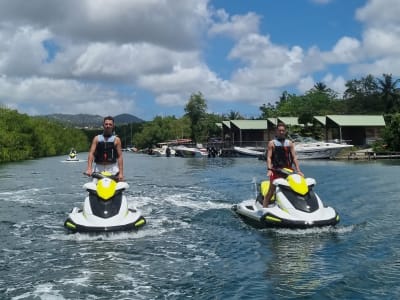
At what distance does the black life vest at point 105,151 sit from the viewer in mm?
11164

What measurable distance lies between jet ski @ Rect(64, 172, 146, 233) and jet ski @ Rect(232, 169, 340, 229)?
2732 millimetres

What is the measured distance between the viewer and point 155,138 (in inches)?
5202

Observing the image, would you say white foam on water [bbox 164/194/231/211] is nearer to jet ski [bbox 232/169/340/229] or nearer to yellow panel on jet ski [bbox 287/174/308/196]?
jet ski [bbox 232/169/340/229]

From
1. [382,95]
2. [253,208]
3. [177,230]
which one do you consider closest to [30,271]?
[177,230]

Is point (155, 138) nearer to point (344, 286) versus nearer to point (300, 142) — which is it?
point (300, 142)

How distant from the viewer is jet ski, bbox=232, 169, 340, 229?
10.3 meters

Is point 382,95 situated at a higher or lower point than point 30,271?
higher

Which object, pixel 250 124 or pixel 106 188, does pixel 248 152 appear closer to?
pixel 250 124

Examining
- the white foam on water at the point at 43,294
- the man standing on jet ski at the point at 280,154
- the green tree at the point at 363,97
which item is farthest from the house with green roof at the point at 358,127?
the white foam on water at the point at 43,294

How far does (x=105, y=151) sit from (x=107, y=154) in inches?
3.3

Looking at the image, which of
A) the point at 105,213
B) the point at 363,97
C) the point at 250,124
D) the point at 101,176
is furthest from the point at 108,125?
the point at 363,97

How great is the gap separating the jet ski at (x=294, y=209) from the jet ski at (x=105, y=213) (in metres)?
2.73

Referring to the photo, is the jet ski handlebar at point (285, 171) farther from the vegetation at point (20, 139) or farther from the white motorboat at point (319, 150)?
the vegetation at point (20, 139)

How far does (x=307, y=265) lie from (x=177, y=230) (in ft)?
12.9
